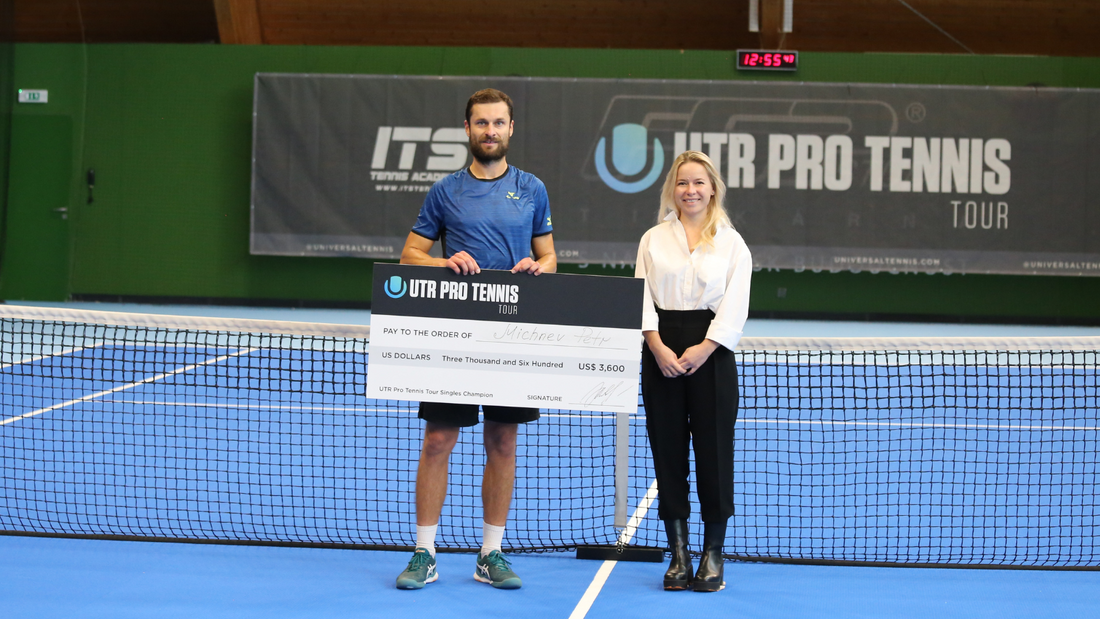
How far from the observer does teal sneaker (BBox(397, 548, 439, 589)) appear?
3498 millimetres

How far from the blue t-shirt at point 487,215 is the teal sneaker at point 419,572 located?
1059mm

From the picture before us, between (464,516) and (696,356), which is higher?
(696,356)

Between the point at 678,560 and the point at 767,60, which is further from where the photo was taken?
the point at 767,60

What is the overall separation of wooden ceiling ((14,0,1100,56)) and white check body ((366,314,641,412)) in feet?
34.2

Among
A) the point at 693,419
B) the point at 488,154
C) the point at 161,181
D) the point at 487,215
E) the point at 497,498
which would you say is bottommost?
the point at 497,498

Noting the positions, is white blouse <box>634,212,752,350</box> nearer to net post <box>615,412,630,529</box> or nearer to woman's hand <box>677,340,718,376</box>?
woman's hand <box>677,340,718,376</box>

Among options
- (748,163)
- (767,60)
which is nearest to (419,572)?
(748,163)

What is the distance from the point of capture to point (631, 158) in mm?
12977

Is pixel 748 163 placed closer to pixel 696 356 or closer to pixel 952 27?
pixel 952 27

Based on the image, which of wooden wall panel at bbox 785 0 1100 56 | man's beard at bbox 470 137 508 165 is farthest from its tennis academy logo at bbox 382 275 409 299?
wooden wall panel at bbox 785 0 1100 56

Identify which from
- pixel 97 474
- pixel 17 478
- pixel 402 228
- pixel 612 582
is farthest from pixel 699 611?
pixel 402 228

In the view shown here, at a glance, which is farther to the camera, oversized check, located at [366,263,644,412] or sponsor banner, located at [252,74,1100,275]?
sponsor banner, located at [252,74,1100,275]

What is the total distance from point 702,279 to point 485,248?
0.76 m

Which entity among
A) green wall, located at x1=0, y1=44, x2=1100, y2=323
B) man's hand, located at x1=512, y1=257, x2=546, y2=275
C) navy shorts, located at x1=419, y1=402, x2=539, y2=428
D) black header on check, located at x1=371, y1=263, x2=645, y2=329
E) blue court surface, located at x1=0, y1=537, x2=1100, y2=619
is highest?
green wall, located at x1=0, y1=44, x2=1100, y2=323
